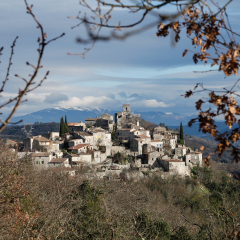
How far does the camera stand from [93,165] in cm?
3891

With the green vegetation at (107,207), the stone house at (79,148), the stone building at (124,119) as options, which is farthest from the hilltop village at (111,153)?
the stone building at (124,119)

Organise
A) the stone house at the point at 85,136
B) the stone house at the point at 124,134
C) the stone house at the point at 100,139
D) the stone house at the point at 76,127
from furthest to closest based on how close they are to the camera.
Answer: the stone house at the point at 76,127
the stone house at the point at 124,134
the stone house at the point at 100,139
the stone house at the point at 85,136

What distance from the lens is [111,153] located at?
144 feet

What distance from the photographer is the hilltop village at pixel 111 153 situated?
122 ft

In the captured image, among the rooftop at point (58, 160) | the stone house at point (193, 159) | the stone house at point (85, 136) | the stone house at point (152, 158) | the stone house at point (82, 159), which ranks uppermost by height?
the stone house at point (85, 136)

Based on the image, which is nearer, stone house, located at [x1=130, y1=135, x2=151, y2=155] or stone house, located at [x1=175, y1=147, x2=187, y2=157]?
stone house, located at [x1=130, y1=135, x2=151, y2=155]

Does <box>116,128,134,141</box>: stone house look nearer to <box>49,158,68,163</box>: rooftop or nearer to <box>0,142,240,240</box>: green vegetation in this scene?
<box>0,142,240,240</box>: green vegetation

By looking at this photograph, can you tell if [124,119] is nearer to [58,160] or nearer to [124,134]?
[124,134]

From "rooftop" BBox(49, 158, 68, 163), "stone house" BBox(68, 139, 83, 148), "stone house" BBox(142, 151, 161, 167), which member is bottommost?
"stone house" BBox(142, 151, 161, 167)

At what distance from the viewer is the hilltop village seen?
37312 millimetres

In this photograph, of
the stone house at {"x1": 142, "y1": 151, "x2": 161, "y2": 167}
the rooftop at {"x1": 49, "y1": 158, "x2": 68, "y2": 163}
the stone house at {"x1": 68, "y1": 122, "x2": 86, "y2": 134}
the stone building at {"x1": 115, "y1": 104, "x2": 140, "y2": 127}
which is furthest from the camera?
the stone building at {"x1": 115, "y1": 104, "x2": 140, "y2": 127}

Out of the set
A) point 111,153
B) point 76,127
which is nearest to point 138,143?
point 111,153

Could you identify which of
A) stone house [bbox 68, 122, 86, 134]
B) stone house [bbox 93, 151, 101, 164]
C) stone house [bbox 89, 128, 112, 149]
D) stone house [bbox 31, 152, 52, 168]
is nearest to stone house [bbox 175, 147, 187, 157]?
stone house [bbox 89, 128, 112, 149]

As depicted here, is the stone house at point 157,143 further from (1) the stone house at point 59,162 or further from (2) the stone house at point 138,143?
(1) the stone house at point 59,162
